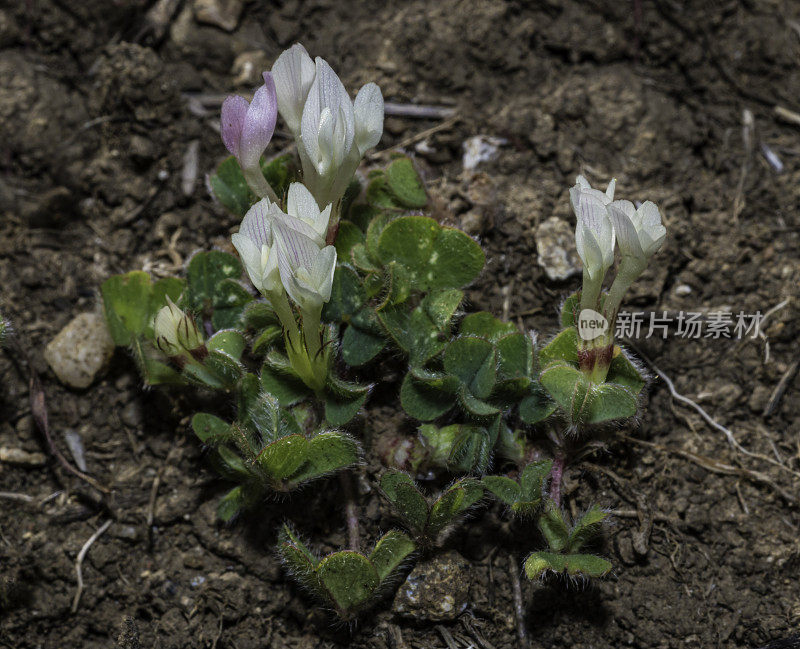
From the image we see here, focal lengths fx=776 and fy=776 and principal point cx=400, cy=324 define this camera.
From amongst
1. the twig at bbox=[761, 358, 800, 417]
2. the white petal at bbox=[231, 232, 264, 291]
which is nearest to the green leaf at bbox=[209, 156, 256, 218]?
the white petal at bbox=[231, 232, 264, 291]

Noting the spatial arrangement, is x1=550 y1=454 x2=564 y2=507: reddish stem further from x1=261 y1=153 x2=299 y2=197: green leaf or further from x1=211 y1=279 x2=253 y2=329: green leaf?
x1=261 y1=153 x2=299 y2=197: green leaf

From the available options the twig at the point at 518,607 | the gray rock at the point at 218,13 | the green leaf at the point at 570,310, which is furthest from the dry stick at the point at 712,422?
the gray rock at the point at 218,13

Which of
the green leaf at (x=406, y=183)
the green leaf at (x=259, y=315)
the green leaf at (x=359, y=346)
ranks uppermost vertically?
the green leaf at (x=406, y=183)

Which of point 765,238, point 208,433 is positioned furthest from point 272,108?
point 765,238

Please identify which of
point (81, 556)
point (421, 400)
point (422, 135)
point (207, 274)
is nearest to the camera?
point (421, 400)

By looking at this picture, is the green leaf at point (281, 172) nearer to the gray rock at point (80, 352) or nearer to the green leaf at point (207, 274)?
the green leaf at point (207, 274)

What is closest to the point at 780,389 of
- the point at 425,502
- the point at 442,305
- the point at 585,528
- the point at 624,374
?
the point at 624,374

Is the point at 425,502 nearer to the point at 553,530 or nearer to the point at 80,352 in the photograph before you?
the point at 553,530
